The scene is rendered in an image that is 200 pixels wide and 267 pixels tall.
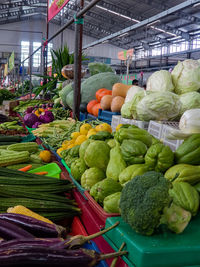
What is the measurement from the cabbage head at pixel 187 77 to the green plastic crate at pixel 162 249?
5.69 feet

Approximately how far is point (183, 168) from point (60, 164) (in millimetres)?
1625

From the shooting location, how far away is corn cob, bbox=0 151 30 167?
105 inches

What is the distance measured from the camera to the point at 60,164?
105 inches

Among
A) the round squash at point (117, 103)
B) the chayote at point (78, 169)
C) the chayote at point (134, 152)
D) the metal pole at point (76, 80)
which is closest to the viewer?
the chayote at point (134, 152)

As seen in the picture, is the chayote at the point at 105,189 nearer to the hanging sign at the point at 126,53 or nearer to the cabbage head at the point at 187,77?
the cabbage head at the point at 187,77

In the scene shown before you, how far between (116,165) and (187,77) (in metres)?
1.37

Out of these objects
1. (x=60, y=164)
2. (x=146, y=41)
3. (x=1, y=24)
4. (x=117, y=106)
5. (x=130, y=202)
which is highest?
(x=1, y=24)

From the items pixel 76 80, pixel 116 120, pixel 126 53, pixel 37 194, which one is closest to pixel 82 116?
pixel 76 80

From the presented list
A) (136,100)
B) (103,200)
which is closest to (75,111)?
(136,100)

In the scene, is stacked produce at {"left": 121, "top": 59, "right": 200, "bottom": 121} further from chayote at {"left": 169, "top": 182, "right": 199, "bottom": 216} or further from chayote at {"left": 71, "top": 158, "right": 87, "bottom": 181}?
chayote at {"left": 169, "top": 182, "right": 199, "bottom": 216}

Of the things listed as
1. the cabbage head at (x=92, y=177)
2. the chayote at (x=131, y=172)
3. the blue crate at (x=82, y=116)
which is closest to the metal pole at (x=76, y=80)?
the blue crate at (x=82, y=116)

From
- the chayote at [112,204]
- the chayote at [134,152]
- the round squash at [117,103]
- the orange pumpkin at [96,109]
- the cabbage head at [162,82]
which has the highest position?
the cabbage head at [162,82]

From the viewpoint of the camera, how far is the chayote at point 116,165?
1507mm

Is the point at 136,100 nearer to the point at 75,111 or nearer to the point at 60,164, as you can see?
the point at 60,164
